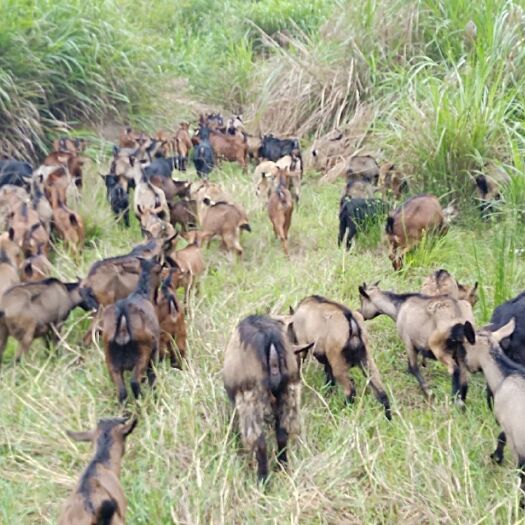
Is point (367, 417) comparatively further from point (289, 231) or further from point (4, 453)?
point (289, 231)

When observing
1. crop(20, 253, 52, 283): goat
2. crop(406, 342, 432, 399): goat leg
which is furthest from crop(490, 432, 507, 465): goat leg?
crop(20, 253, 52, 283): goat

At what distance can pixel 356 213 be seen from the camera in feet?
19.5

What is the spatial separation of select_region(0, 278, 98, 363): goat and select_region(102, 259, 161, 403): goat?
0.69 metres

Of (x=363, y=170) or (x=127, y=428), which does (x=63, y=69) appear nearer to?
(x=363, y=170)

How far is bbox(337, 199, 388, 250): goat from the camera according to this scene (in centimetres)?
594

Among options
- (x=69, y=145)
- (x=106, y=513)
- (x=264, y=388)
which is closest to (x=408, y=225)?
(x=264, y=388)

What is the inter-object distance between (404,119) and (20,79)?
12.6 feet

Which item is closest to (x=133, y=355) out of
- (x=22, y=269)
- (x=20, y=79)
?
(x=22, y=269)

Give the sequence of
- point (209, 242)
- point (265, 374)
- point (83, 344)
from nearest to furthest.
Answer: point (265, 374), point (83, 344), point (209, 242)

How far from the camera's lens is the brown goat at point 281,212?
6.05 m

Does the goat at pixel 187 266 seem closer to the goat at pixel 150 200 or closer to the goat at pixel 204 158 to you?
the goat at pixel 150 200

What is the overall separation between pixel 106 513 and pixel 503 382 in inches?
69.5

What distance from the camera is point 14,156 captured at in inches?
309

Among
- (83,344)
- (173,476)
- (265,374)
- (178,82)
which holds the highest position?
(265,374)
